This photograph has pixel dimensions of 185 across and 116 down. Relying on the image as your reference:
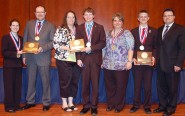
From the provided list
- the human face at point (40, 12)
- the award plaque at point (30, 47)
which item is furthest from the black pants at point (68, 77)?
the human face at point (40, 12)

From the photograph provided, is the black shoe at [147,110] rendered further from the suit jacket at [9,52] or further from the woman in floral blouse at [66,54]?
the suit jacket at [9,52]

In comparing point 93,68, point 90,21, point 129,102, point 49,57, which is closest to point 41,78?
point 49,57

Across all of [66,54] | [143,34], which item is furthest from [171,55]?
[66,54]

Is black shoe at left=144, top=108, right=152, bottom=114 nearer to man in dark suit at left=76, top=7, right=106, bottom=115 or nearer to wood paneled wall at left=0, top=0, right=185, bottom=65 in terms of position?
man in dark suit at left=76, top=7, right=106, bottom=115

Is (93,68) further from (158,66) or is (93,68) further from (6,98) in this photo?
(6,98)

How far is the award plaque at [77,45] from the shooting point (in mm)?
3921

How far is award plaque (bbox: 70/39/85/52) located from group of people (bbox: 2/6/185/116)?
0.07m

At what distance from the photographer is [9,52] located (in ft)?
13.5

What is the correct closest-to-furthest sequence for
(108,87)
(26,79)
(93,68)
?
1. (93,68)
2. (108,87)
3. (26,79)

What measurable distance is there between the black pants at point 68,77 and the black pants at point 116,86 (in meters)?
0.55

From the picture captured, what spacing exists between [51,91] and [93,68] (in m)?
1.21

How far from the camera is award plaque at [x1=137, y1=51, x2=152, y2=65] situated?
411cm

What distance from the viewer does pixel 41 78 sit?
14.4 ft

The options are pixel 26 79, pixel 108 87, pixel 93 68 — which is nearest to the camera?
pixel 93 68
